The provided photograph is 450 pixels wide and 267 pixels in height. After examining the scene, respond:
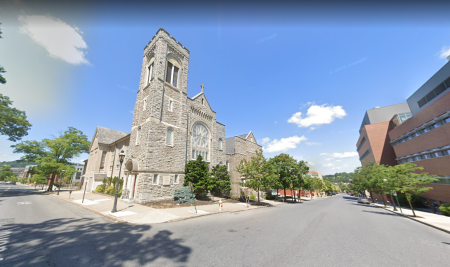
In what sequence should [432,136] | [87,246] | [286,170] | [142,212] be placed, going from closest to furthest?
[87,246], [142,212], [432,136], [286,170]

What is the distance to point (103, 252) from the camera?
506cm

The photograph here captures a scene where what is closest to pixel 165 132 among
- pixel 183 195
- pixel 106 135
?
pixel 183 195

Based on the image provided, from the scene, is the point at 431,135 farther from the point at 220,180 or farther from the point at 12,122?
the point at 12,122

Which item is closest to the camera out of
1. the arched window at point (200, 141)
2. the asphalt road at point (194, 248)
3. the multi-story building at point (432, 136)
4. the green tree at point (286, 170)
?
the asphalt road at point (194, 248)

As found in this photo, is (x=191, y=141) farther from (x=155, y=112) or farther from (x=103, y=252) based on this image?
(x=103, y=252)

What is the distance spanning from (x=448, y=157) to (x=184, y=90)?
1354 inches

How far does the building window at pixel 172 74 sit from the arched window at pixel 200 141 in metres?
6.74

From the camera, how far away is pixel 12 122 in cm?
2294

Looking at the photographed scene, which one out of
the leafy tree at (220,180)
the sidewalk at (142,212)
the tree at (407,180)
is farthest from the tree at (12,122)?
the tree at (407,180)

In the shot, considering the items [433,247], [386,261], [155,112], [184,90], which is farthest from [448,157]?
[155,112]

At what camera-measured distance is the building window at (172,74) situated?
21.0 metres

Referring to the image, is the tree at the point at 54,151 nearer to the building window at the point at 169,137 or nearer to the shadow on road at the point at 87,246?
the building window at the point at 169,137

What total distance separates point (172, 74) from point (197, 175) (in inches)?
536

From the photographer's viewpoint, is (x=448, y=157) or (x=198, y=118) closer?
(x=448, y=157)
